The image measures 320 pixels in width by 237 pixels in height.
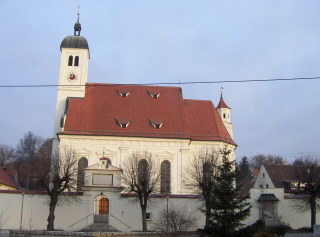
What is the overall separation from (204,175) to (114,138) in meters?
12.0

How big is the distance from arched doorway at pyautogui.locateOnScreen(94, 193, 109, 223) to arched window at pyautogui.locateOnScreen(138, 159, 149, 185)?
3273 millimetres

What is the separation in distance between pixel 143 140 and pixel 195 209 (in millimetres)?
11117

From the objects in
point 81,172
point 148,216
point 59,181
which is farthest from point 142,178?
point 81,172

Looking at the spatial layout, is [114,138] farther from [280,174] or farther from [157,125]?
[280,174]

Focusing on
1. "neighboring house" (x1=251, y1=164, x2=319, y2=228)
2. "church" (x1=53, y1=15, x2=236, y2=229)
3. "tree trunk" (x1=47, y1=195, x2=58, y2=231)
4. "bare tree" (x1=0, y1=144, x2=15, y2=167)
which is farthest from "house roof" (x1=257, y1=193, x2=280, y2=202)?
"bare tree" (x1=0, y1=144, x2=15, y2=167)

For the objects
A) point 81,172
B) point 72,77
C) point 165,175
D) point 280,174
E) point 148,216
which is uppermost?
point 72,77

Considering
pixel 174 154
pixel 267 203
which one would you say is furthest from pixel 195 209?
pixel 174 154

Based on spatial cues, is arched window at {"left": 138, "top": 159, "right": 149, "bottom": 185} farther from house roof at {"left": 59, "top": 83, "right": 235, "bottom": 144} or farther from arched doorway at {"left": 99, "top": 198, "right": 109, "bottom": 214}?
house roof at {"left": 59, "top": 83, "right": 235, "bottom": 144}

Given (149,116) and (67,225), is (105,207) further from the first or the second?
(149,116)

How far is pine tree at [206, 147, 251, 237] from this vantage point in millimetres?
20194

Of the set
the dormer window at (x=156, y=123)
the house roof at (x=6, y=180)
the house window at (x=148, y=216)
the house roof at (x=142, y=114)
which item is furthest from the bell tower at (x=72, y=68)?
the house window at (x=148, y=216)

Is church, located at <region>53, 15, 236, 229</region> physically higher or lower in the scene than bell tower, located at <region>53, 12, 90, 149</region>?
lower

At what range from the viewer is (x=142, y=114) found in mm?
43438

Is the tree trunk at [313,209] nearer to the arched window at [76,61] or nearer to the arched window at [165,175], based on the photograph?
the arched window at [165,175]
